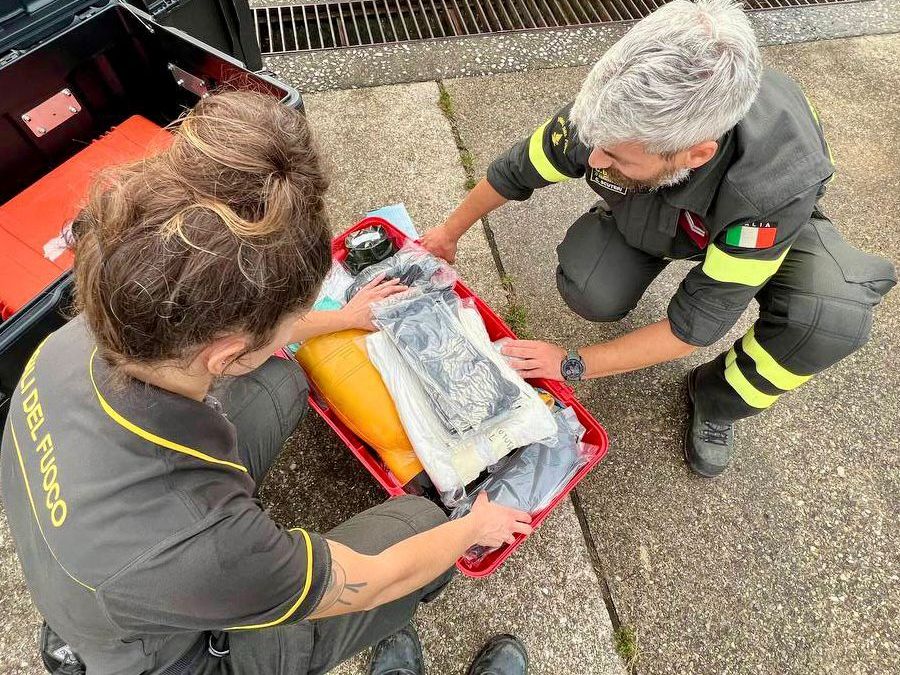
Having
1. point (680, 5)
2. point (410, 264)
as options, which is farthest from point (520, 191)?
point (680, 5)

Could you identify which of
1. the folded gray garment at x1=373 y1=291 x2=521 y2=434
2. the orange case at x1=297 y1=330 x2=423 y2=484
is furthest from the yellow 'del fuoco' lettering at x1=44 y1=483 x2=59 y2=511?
the folded gray garment at x1=373 y1=291 x2=521 y2=434

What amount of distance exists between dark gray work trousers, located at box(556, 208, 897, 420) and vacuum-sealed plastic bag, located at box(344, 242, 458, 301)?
48cm

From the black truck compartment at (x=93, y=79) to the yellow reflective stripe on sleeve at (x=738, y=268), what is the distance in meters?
1.26

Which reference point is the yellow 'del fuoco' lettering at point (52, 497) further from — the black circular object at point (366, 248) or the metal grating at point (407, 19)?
the metal grating at point (407, 19)

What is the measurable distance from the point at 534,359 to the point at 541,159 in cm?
64

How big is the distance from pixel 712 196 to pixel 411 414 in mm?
1012

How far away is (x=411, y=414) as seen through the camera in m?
1.59

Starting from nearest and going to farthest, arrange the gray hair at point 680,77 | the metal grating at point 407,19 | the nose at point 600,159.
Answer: the gray hair at point 680,77, the nose at point 600,159, the metal grating at point 407,19

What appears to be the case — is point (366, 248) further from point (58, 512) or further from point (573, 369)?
point (58, 512)

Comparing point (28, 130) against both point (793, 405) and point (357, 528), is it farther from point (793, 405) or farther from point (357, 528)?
point (793, 405)

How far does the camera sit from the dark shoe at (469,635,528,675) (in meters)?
1.63

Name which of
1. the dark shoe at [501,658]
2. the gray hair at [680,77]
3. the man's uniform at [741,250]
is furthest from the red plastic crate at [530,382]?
the gray hair at [680,77]

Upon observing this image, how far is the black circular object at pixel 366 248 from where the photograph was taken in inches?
76.0

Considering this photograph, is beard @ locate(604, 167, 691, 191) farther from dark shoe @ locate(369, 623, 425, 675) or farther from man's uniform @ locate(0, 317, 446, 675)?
dark shoe @ locate(369, 623, 425, 675)
